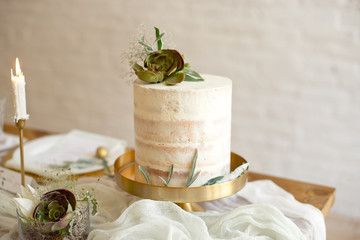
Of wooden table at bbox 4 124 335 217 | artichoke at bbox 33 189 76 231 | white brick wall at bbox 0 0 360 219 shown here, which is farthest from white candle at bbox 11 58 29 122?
white brick wall at bbox 0 0 360 219

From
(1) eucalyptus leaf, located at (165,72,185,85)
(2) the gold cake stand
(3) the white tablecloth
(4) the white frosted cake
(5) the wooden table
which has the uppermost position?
(1) eucalyptus leaf, located at (165,72,185,85)

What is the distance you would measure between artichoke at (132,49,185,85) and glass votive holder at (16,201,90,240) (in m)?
0.32

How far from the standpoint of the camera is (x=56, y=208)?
0.87 meters

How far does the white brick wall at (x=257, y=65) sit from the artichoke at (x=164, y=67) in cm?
151

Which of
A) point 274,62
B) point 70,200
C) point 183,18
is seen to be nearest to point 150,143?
point 70,200

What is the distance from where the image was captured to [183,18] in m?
2.64

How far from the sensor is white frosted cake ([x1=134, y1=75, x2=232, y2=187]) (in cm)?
100

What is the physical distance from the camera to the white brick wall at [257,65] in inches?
90.9

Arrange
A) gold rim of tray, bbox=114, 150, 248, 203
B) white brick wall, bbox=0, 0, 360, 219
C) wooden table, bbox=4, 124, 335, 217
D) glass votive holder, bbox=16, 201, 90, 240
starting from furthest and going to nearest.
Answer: white brick wall, bbox=0, 0, 360, 219, wooden table, bbox=4, 124, 335, 217, gold rim of tray, bbox=114, 150, 248, 203, glass votive holder, bbox=16, 201, 90, 240

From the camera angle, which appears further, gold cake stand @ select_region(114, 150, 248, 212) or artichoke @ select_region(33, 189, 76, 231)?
gold cake stand @ select_region(114, 150, 248, 212)

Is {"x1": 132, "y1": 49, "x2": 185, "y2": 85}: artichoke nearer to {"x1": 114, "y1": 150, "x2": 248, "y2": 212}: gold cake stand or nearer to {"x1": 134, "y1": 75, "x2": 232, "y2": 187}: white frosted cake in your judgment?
{"x1": 134, "y1": 75, "x2": 232, "y2": 187}: white frosted cake

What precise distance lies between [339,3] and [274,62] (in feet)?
1.48

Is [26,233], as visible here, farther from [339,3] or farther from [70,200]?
[339,3]

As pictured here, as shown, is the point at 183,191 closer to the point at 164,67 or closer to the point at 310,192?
the point at 164,67
